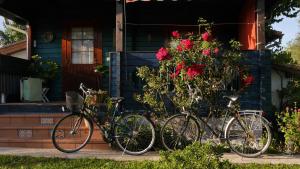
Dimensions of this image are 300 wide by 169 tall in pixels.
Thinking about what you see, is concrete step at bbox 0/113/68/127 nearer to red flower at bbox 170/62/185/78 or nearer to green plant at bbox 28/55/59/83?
red flower at bbox 170/62/185/78

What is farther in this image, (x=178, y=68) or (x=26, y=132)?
(x=26, y=132)

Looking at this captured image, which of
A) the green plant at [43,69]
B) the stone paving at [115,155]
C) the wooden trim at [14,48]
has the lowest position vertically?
the stone paving at [115,155]

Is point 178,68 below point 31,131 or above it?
above

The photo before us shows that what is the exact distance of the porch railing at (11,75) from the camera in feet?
29.2

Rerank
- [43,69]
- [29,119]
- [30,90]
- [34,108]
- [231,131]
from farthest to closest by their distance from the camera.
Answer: [43,69], [30,90], [34,108], [29,119], [231,131]

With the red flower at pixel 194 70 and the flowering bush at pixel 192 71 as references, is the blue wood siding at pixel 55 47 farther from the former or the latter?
the red flower at pixel 194 70

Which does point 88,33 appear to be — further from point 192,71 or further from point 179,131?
point 179,131

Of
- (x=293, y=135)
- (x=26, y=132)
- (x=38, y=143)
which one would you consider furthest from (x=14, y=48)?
(x=293, y=135)

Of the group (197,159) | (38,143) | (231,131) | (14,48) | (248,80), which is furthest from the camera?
(14,48)

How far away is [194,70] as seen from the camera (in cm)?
682

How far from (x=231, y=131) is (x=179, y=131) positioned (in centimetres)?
83

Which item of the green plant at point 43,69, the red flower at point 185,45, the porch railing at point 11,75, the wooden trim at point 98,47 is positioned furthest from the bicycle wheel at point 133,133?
the wooden trim at point 98,47

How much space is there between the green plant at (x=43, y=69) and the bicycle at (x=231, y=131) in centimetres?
481

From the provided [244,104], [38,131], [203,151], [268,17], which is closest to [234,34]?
[268,17]
